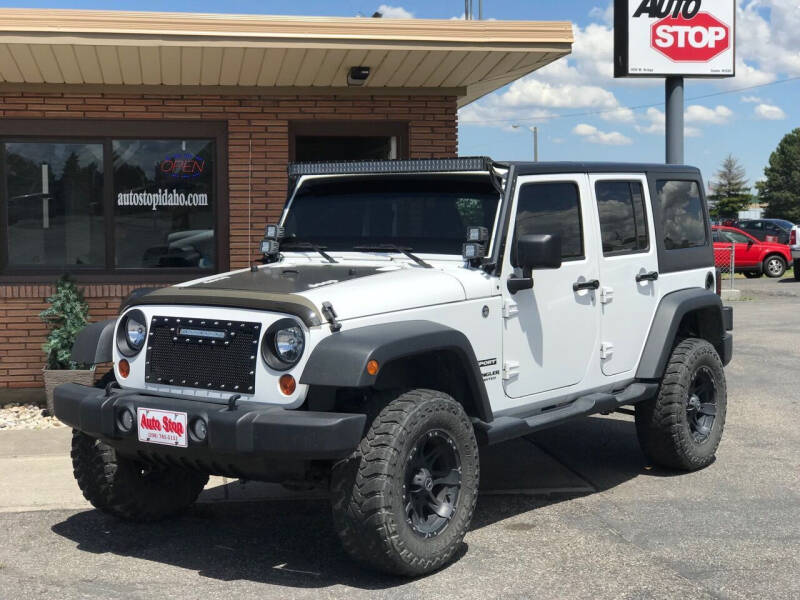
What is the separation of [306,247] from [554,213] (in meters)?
1.47

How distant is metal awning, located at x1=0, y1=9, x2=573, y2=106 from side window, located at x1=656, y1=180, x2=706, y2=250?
1995 millimetres

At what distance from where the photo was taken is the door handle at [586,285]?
246 inches

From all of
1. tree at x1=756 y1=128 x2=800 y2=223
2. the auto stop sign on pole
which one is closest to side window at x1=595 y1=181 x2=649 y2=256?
the auto stop sign on pole

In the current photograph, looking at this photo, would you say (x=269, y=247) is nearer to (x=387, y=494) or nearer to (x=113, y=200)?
(x=387, y=494)

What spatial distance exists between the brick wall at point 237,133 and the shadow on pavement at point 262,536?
3.97 meters

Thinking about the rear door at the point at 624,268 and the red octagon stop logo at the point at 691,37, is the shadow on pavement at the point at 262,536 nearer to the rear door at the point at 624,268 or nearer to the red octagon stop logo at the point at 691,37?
the rear door at the point at 624,268

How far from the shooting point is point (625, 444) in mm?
8109

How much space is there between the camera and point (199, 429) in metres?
4.75

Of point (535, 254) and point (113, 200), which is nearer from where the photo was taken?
point (535, 254)

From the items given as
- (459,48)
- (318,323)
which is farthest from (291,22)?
(318,323)

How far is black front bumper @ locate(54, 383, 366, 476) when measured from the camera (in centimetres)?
455

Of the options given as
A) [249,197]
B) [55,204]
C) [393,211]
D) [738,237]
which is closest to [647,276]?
[393,211]

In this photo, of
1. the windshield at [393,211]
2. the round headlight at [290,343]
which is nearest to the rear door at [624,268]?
the windshield at [393,211]

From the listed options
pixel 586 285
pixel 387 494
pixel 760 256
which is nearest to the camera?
pixel 387 494
